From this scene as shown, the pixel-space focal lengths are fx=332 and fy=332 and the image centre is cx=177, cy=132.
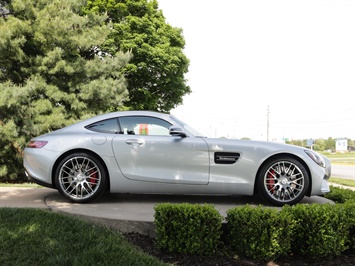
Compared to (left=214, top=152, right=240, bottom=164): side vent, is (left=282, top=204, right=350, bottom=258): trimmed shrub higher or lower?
lower

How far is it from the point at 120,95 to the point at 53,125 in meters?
3.39

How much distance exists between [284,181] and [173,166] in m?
1.54

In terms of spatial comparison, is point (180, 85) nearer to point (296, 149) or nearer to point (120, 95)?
point (120, 95)

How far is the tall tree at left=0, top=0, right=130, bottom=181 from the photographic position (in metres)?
12.6

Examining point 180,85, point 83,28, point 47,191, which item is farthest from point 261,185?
point 180,85

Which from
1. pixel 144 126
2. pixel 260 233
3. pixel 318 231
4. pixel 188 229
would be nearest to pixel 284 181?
pixel 318 231

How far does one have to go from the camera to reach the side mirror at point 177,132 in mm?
4434

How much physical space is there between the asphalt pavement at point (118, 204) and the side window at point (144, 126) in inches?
40.3

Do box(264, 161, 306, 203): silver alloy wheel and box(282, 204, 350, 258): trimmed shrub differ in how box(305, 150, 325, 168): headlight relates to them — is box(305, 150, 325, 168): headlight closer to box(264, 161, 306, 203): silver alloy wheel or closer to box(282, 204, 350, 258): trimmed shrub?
box(264, 161, 306, 203): silver alloy wheel

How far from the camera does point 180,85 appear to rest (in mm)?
22625

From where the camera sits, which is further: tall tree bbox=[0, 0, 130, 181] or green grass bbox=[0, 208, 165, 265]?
tall tree bbox=[0, 0, 130, 181]

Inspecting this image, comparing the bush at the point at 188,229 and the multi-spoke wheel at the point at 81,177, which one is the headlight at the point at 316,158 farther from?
the multi-spoke wheel at the point at 81,177


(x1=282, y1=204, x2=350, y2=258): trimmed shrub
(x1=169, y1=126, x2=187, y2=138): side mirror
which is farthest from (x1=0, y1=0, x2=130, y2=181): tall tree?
(x1=282, y1=204, x2=350, y2=258): trimmed shrub

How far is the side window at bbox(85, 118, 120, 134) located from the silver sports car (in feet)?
0.53
